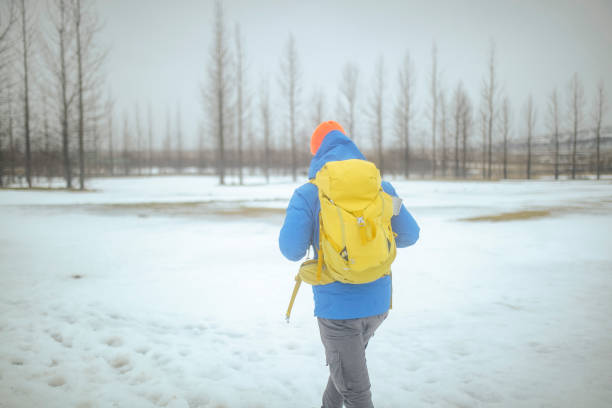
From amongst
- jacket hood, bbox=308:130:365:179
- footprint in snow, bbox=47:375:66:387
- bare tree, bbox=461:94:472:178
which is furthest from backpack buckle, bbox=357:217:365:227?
bare tree, bbox=461:94:472:178

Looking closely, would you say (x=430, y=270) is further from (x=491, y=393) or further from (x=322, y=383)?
(x=322, y=383)

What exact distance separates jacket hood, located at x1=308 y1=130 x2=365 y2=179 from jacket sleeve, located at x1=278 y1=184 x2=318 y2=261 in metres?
0.15

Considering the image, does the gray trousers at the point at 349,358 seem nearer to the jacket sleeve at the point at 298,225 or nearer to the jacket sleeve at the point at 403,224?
the jacket sleeve at the point at 298,225

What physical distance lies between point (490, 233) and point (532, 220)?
2.55m

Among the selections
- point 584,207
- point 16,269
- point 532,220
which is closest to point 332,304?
point 16,269

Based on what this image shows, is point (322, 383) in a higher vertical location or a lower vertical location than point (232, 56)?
lower

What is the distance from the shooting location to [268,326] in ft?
12.7

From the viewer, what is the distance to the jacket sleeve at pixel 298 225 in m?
1.72

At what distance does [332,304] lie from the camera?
1.70 metres

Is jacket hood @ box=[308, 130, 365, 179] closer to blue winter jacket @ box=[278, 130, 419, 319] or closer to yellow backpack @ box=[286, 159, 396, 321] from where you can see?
blue winter jacket @ box=[278, 130, 419, 319]

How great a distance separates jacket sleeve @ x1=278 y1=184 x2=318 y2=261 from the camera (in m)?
1.72

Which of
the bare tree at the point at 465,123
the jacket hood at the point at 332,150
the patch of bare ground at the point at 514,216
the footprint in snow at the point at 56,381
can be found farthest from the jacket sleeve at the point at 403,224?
the bare tree at the point at 465,123

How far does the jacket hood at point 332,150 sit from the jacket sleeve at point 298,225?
15 centimetres

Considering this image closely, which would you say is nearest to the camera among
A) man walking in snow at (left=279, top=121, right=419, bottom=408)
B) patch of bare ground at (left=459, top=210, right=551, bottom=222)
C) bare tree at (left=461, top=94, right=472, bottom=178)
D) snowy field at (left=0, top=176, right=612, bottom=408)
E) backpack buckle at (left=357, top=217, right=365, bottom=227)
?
backpack buckle at (left=357, top=217, right=365, bottom=227)
